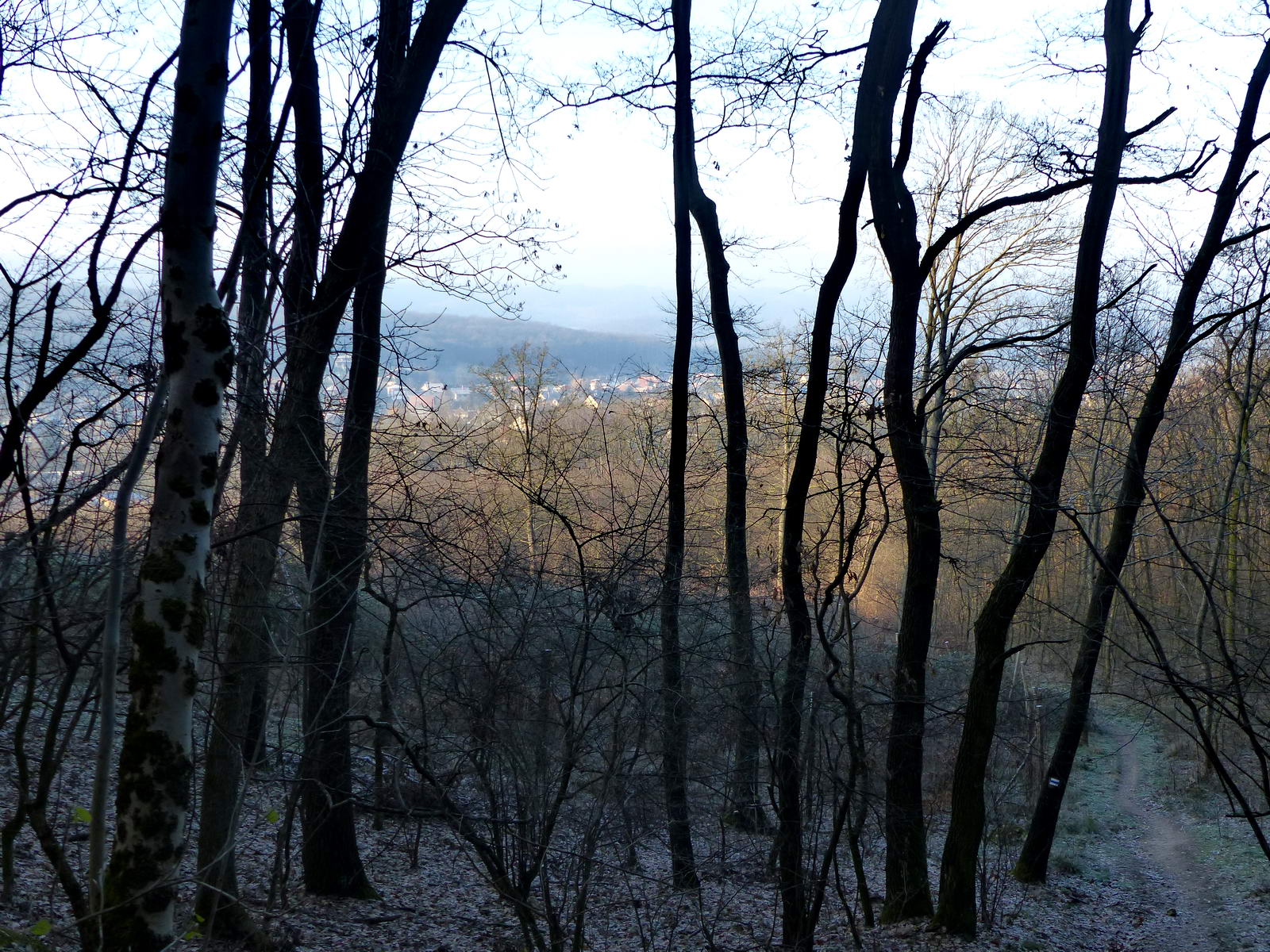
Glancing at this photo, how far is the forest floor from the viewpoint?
685 centimetres

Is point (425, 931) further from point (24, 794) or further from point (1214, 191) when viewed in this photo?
point (1214, 191)

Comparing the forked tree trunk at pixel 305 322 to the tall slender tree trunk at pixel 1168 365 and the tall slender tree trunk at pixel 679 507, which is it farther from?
the tall slender tree trunk at pixel 1168 365

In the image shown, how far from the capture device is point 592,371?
13.8 m

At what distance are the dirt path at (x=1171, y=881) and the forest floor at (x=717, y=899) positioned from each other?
0.12 ft

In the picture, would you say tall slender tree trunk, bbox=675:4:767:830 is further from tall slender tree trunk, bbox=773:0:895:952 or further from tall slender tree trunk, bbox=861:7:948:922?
tall slender tree trunk, bbox=861:7:948:922

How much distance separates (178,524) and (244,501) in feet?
7.87

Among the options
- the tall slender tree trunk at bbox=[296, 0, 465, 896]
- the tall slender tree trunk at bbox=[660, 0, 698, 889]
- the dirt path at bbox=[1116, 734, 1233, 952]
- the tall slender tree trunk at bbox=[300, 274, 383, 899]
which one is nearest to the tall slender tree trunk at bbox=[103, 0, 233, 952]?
the tall slender tree trunk at bbox=[300, 274, 383, 899]

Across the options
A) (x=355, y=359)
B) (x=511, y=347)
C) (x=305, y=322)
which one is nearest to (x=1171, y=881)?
(x=355, y=359)

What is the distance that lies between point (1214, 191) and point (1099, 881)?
930 centimetres

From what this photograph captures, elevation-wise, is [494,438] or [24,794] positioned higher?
[494,438]

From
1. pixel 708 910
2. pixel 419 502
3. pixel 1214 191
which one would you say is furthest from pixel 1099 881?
pixel 419 502

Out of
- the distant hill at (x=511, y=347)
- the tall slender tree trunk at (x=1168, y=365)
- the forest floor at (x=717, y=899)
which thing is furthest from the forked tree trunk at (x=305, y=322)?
the tall slender tree trunk at (x=1168, y=365)

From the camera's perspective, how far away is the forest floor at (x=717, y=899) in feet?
22.5

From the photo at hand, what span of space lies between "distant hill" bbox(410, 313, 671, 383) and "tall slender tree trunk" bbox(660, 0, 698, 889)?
1.00 metres
